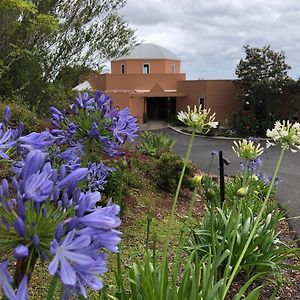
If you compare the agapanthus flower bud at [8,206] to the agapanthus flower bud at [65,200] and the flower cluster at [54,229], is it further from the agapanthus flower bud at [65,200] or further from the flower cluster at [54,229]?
the agapanthus flower bud at [65,200]

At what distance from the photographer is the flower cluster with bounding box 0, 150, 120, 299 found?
970mm

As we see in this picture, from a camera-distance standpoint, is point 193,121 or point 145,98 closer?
point 193,121

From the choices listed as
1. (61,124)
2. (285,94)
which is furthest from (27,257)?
(285,94)

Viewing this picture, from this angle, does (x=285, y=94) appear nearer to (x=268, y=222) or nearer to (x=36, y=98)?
(x=36, y=98)

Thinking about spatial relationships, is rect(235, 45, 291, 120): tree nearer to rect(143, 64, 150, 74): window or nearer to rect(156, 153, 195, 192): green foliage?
rect(143, 64, 150, 74): window

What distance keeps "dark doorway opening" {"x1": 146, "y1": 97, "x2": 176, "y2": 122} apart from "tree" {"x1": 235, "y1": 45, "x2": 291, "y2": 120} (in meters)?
6.51

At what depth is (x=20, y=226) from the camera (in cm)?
97

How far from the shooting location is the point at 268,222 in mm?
4699

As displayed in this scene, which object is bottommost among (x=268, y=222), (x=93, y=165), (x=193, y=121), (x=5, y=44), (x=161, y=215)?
(x=161, y=215)

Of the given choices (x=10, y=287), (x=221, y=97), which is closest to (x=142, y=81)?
(x=221, y=97)

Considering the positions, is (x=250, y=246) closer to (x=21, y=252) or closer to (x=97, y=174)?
(x=97, y=174)

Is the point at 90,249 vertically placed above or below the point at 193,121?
below

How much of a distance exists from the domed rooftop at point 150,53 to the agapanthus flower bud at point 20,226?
34.7 metres

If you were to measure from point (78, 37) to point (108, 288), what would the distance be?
14873mm
